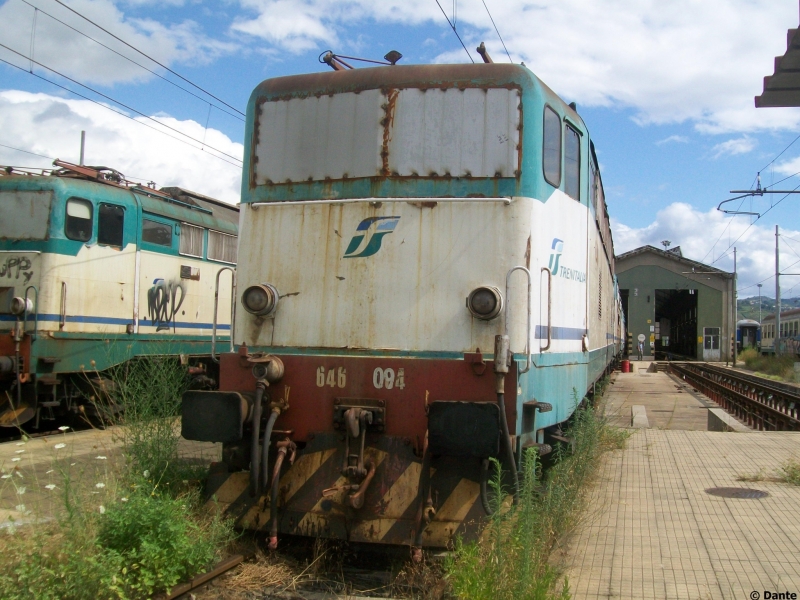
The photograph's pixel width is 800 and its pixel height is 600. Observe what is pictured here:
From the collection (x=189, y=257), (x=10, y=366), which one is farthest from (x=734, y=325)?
(x=10, y=366)

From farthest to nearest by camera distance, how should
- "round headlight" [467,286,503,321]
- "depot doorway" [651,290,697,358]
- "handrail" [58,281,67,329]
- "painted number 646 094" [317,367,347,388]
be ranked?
"depot doorway" [651,290,697,358], "handrail" [58,281,67,329], "painted number 646 094" [317,367,347,388], "round headlight" [467,286,503,321]

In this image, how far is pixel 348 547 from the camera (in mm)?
5301

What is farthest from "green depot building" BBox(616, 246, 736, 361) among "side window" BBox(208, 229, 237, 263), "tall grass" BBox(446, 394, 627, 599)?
"tall grass" BBox(446, 394, 627, 599)

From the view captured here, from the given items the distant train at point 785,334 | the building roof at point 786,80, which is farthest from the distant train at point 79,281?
the distant train at point 785,334

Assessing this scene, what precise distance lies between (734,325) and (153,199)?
46.2 metres

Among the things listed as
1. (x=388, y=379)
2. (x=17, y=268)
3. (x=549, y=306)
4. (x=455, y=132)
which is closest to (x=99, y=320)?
(x=17, y=268)

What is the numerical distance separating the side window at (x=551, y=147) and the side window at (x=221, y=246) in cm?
898

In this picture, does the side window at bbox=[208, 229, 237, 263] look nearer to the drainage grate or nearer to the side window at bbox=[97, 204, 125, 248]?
the side window at bbox=[97, 204, 125, 248]

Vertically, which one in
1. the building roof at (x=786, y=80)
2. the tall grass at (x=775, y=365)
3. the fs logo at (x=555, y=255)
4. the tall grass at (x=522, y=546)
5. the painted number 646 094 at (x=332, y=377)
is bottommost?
the tall grass at (x=522, y=546)

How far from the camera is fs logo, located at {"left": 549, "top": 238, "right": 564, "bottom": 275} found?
18.3 ft

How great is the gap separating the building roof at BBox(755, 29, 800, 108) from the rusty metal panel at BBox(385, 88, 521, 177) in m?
2.45

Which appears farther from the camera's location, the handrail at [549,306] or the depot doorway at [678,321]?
the depot doorway at [678,321]

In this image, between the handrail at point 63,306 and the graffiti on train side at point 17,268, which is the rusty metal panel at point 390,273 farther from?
the graffiti on train side at point 17,268

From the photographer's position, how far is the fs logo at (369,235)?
5.27 metres
